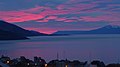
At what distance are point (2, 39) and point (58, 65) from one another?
154 m

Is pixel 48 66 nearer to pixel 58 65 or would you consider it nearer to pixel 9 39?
pixel 58 65

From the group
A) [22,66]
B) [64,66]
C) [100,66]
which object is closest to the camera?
[64,66]

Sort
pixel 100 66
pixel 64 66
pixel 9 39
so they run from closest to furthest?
1. pixel 64 66
2. pixel 100 66
3. pixel 9 39

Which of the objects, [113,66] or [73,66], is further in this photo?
[113,66]

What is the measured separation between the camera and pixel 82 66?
24984 mm

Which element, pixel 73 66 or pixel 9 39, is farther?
pixel 9 39

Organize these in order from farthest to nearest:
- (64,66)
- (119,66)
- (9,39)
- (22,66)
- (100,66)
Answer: (9,39) → (100,66) → (119,66) → (22,66) → (64,66)

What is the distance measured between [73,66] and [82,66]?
3.53ft

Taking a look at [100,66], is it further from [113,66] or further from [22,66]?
[22,66]

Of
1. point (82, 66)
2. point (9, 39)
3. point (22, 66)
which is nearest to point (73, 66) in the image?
point (82, 66)

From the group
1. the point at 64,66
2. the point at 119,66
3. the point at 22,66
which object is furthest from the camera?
the point at 119,66

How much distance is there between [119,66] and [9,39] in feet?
480

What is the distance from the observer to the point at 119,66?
28.9 m

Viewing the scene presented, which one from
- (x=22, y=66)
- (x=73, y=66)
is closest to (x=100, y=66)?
(x=73, y=66)
